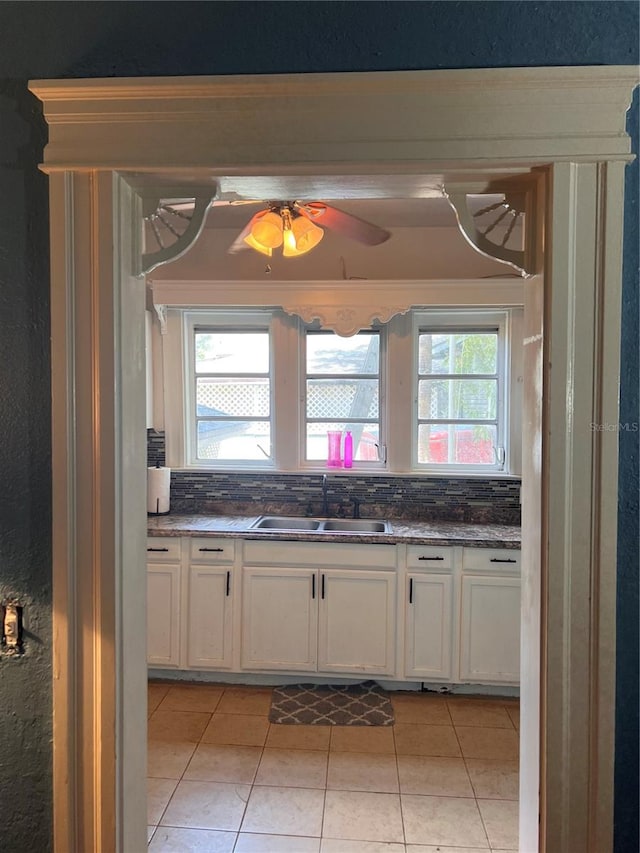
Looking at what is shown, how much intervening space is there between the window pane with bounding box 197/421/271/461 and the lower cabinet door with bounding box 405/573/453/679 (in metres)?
1.32

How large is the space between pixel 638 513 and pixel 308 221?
164cm

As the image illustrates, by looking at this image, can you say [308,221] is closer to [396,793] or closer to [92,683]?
[92,683]

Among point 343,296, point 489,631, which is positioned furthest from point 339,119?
point 489,631

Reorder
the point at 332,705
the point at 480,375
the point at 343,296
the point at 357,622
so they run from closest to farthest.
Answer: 1. the point at 332,705
2. the point at 357,622
3. the point at 343,296
4. the point at 480,375

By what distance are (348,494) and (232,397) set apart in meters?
1.01

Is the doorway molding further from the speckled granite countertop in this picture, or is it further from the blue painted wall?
the speckled granite countertop

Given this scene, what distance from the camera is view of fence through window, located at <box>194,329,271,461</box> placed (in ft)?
11.2

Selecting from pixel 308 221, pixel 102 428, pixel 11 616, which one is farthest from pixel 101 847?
pixel 308 221

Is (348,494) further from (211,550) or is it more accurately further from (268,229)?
(268,229)

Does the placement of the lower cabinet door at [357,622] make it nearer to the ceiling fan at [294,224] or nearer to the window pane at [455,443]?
the window pane at [455,443]

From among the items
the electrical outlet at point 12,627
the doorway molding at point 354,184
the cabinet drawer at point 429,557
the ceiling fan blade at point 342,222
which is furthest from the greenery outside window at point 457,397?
the electrical outlet at point 12,627

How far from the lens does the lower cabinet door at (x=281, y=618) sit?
9.14ft

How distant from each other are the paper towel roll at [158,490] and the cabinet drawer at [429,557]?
1535 millimetres

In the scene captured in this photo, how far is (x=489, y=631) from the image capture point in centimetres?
271
